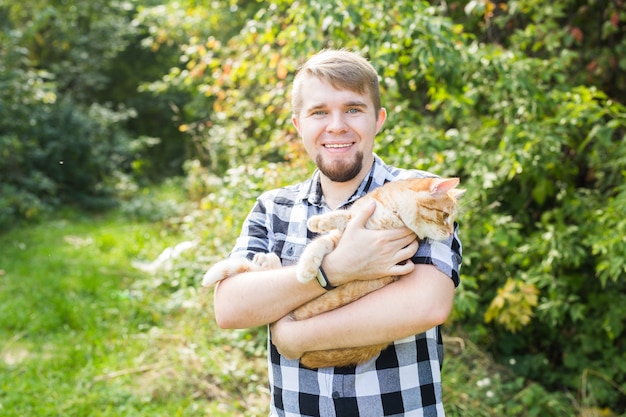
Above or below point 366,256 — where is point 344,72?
above

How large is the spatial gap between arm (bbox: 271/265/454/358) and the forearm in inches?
2.6

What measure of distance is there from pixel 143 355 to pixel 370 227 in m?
3.16

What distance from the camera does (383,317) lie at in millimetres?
1636

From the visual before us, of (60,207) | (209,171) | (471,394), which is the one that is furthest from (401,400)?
(60,207)

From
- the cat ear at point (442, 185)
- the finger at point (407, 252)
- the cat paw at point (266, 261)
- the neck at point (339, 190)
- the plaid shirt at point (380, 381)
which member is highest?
the cat ear at point (442, 185)

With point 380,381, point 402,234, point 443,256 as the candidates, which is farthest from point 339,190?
point 380,381

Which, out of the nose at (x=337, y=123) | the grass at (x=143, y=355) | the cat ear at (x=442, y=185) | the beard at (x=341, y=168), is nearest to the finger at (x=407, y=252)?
the cat ear at (x=442, y=185)

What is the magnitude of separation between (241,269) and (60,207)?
9.09 m

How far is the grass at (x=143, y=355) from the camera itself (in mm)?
3711

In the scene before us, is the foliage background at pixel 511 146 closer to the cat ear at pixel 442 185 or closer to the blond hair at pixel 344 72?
the blond hair at pixel 344 72

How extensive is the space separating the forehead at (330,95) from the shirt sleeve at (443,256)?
514mm

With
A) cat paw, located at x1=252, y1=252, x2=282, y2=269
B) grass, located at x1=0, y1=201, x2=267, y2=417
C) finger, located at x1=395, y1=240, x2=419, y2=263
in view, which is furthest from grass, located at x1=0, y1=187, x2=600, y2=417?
finger, located at x1=395, y1=240, x2=419, y2=263

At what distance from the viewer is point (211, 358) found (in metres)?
4.14

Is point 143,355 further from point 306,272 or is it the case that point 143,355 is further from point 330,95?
point 330,95
